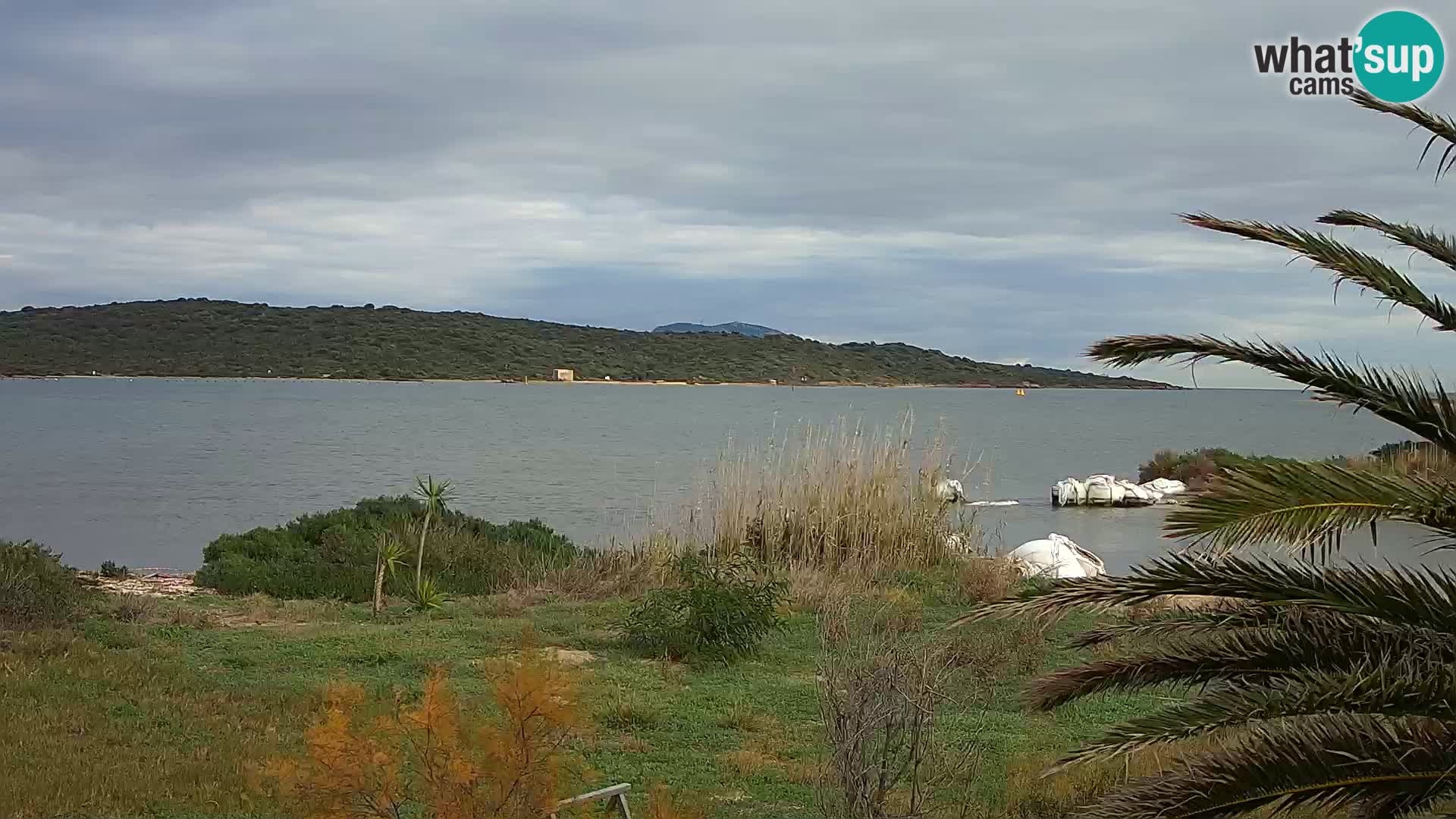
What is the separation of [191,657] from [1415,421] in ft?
28.6

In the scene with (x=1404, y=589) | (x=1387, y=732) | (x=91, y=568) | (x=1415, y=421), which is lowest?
(x=91, y=568)

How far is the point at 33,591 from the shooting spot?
454 inches

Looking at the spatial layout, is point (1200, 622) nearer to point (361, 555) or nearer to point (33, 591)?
point (33, 591)

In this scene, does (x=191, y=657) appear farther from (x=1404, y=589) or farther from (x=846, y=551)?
(x=1404, y=589)

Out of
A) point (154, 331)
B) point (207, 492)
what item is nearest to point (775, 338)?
point (154, 331)

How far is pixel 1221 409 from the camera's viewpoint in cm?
12450

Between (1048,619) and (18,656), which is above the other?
(1048,619)

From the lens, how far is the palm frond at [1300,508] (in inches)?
162

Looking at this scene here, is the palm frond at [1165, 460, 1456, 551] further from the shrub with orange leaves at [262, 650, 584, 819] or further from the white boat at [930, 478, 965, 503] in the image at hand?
the white boat at [930, 478, 965, 503]

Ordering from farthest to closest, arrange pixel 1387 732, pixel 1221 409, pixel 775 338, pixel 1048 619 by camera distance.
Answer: pixel 1221 409
pixel 775 338
pixel 1048 619
pixel 1387 732

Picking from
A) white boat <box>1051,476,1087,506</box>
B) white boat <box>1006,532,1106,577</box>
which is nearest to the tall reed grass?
white boat <box>1006,532,1106,577</box>

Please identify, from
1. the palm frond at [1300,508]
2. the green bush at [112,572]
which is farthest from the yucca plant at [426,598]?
the palm frond at [1300,508]

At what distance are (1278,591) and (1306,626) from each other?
1.34 feet

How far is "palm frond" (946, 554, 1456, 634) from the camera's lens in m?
4.31
